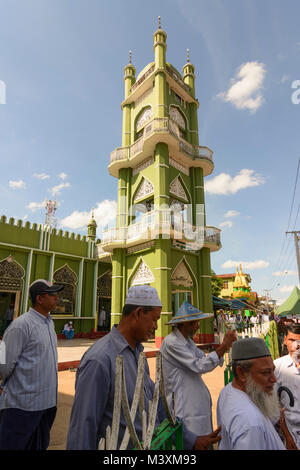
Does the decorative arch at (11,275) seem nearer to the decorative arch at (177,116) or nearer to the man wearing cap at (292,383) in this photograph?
the decorative arch at (177,116)

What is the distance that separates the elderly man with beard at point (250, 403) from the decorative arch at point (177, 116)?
529 inches

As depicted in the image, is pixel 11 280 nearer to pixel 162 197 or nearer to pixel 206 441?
pixel 162 197

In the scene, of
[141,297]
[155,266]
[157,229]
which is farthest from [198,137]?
[141,297]

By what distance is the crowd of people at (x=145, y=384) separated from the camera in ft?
4.03

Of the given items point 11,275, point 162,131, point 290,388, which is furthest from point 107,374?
point 11,275

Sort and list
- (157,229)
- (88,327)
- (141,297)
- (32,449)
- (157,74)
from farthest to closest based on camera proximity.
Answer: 1. (88,327)
2. (157,74)
3. (157,229)
4. (32,449)
5. (141,297)

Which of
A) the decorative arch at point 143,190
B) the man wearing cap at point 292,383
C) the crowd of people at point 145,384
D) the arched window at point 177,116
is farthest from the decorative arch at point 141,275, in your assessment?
the crowd of people at point 145,384

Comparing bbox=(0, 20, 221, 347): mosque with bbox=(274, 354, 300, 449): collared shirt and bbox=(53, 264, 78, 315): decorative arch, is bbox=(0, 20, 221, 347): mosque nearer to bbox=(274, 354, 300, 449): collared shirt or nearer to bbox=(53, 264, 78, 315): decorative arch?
bbox=(53, 264, 78, 315): decorative arch

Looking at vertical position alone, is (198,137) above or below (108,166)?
above

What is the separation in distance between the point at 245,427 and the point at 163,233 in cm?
981

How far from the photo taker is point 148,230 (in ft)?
36.6
